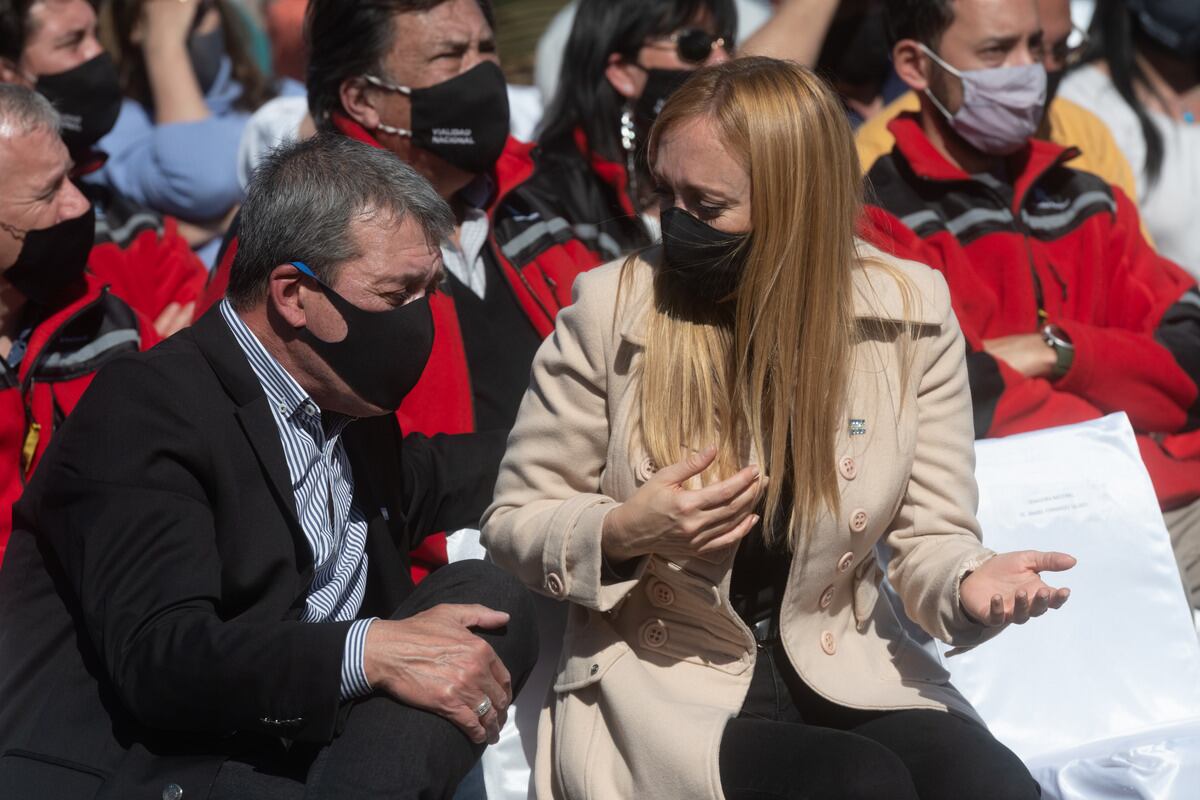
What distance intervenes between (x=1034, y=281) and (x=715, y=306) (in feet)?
5.60

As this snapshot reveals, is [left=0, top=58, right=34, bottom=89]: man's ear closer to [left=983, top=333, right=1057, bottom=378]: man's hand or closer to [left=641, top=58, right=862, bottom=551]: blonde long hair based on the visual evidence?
[left=641, top=58, right=862, bottom=551]: blonde long hair

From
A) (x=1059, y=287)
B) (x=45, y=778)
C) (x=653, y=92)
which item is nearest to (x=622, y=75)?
(x=653, y=92)

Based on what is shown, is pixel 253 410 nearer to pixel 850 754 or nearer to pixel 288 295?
pixel 288 295

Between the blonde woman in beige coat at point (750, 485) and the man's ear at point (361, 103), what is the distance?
1247 millimetres

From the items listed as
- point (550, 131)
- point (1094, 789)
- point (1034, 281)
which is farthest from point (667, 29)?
point (1094, 789)

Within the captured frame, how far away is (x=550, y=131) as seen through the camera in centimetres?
470

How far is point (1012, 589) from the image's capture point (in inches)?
106

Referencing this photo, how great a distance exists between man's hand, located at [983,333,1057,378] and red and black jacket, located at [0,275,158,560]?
2.32 meters

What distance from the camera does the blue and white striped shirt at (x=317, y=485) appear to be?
9.02 feet

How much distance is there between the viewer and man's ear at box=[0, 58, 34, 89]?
4559 mm

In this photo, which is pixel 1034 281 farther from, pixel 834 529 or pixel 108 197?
pixel 108 197

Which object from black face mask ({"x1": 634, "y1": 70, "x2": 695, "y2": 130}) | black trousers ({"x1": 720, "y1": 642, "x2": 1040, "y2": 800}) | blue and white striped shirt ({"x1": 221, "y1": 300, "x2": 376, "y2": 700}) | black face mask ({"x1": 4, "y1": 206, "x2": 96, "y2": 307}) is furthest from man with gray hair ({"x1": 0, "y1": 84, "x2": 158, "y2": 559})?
black trousers ({"x1": 720, "y1": 642, "x2": 1040, "y2": 800})

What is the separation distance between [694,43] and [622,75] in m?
0.27

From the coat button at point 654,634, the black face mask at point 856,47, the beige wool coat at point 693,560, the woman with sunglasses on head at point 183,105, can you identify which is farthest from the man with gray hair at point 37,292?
the black face mask at point 856,47
